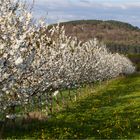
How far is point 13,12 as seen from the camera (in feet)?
66.0

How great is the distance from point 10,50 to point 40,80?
39.3 feet

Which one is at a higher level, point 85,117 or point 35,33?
point 35,33

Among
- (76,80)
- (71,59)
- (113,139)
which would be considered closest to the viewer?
(113,139)

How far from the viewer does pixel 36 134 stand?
28375 millimetres

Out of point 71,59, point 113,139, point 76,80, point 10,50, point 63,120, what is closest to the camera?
point 10,50

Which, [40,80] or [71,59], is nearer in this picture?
[40,80]

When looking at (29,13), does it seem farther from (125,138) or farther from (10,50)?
(125,138)

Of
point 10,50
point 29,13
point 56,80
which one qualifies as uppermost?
point 29,13

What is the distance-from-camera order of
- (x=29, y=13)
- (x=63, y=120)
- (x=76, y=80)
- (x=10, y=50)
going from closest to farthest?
1. (x=10, y=50)
2. (x=29, y=13)
3. (x=63, y=120)
4. (x=76, y=80)

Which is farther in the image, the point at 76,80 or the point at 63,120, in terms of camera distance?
the point at 76,80

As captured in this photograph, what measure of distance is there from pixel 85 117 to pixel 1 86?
1985 cm

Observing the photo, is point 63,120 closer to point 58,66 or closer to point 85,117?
point 85,117

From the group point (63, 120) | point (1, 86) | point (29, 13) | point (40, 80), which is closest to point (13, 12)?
point (29, 13)

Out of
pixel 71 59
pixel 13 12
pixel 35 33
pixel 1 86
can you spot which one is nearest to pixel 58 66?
pixel 71 59
